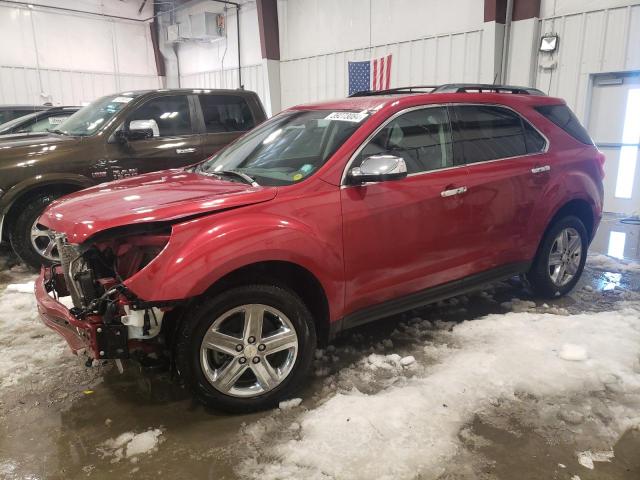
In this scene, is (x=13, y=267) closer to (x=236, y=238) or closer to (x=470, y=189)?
(x=236, y=238)

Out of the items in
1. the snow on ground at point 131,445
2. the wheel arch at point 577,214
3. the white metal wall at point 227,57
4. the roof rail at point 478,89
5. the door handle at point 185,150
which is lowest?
the snow on ground at point 131,445

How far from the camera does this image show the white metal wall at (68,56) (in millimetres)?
12984

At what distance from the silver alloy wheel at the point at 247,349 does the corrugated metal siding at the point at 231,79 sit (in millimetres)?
10633

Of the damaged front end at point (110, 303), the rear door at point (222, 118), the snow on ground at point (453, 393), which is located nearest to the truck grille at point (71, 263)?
the damaged front end at point (110, 303)

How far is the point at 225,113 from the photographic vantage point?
6453 millimetres

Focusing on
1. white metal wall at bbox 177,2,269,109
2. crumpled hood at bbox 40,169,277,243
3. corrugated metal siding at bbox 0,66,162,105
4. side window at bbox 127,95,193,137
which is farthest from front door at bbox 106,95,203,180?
corrugated metal siding at bbox 0,66,162,105

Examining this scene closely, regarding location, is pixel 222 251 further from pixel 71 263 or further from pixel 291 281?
pixel 71 263

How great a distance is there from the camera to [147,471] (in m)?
2.39

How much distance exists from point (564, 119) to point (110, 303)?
385 cm

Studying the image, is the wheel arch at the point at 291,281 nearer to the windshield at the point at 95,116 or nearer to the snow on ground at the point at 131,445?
the snow on ground at the point at 131,445

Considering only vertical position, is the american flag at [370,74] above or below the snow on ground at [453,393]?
above

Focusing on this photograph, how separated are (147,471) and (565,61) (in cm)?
816

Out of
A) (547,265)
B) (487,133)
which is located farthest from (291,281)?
(547,265)

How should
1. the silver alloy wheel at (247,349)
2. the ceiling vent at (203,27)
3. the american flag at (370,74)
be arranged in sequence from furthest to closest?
the ceiling vent at (203,27) < the american flag at (370,74) < the silver alloy wheel at (247,349)
